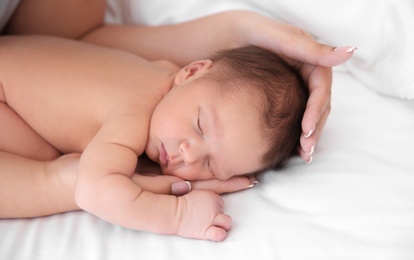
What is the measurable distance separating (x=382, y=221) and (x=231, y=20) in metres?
0.67

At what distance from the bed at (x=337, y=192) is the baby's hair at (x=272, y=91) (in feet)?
0.25

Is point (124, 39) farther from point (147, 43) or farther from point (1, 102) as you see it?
point (1, 102)

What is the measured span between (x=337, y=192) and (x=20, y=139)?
0.72 metres

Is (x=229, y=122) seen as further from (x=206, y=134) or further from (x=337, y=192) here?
(x=337, y=192)

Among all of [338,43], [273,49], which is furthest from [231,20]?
[338,43]

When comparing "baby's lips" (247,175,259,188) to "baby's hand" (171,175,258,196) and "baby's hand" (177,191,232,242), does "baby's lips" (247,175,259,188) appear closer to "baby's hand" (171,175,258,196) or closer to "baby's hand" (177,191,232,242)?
"baby's hand" (171,175,258,196)

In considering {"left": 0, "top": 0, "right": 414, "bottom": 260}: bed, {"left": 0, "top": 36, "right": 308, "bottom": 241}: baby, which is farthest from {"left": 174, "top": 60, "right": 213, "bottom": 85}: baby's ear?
{"left": 0, "top": 0, "right": 414, "bottom": 260}: bed

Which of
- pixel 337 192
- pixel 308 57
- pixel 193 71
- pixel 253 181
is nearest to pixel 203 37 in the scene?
pixel 193 71

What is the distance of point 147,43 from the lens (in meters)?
1.51

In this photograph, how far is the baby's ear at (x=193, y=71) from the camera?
120 cm

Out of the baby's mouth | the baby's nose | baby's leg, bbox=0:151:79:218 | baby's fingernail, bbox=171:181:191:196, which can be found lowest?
baby's leg, bbox=0:151:79:218

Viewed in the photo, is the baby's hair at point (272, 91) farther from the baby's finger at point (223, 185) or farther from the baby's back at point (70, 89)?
the baby's back at point (70, 89)

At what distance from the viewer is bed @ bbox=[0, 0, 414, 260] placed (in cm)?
97

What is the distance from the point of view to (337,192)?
1.10 m
